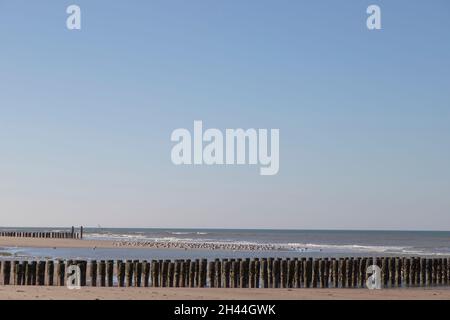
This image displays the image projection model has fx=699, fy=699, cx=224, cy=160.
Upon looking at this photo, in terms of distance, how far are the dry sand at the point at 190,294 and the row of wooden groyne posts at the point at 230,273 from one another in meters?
1.56

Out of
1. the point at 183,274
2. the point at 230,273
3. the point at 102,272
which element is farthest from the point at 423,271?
the point at 102,272

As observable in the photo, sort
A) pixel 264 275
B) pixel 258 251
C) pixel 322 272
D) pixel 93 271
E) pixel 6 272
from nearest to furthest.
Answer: pixel 6 272 → pixel 93 271 → pixel 264 275 → pixel 322 272 → pixel 258 251

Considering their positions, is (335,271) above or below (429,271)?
above

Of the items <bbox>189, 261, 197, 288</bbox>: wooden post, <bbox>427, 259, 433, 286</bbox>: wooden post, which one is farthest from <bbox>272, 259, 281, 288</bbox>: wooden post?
<bbox>427, 259, 433, 286</bbox>: wooden post

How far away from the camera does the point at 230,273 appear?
2312 cm

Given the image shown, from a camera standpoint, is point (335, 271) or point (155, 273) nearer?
point (155, 273)

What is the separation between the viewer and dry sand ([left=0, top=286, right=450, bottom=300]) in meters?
17.6

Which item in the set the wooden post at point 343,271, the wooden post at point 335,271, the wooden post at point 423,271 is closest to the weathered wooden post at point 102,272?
the wooden post at point 335,271

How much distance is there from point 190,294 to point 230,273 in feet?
13.5

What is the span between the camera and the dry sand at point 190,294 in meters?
17.6

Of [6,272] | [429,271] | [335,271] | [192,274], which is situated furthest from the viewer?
[429,271]

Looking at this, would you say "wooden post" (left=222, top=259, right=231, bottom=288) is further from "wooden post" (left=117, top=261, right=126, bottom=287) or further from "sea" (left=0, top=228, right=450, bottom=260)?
"sea" (left=0, top=228, right=450, bottom=260)

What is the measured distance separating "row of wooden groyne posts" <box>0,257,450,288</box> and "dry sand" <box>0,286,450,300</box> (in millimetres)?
1556

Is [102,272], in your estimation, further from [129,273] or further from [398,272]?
[398,272]
